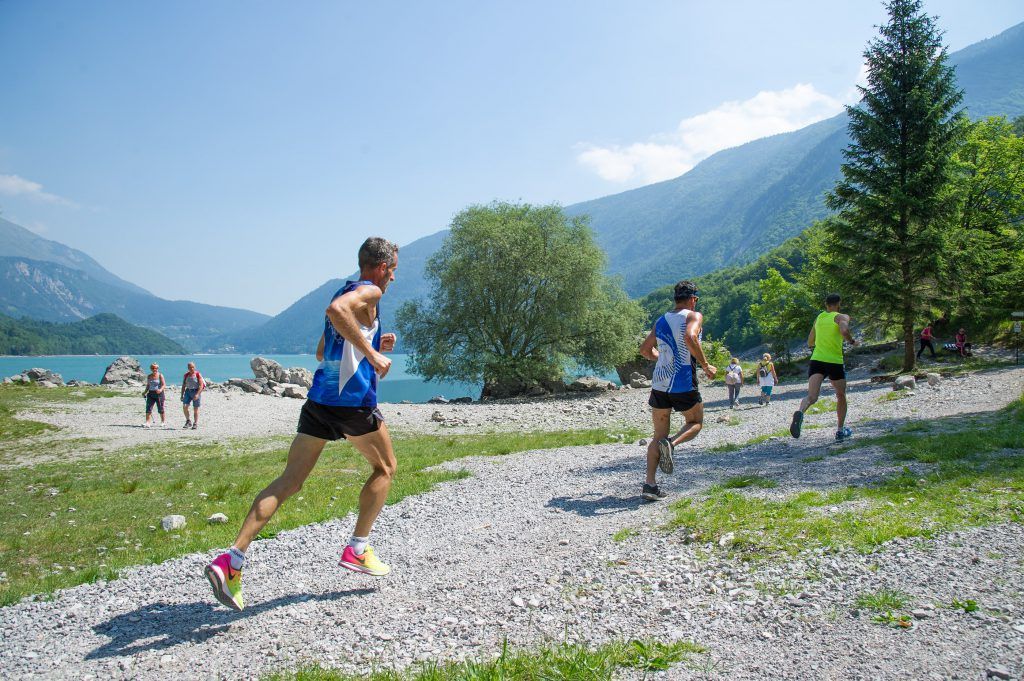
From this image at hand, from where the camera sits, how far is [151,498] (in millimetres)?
9523

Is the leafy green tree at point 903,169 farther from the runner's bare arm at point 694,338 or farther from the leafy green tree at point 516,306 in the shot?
the runner's bare arm at point 694,338

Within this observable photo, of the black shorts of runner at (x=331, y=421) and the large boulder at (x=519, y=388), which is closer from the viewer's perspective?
the black shorts of runner at (x=331, y=421)

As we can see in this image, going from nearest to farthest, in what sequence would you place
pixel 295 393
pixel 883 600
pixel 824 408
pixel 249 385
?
1. pixel 883 600
2. pixel 824 408
3. pixel 295 393
4. pixel 249 385

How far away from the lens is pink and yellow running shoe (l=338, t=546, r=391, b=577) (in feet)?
16.3

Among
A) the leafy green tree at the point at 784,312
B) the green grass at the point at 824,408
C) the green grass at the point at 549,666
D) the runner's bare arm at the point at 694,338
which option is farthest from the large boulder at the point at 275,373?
the green grass at the point at 549,666

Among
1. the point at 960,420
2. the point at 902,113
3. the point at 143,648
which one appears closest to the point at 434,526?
the point at 143,648

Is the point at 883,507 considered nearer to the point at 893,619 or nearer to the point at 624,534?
the point at 893,619

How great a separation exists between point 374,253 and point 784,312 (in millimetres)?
36634

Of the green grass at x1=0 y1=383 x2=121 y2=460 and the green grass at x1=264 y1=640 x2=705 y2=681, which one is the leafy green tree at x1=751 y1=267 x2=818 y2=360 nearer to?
the green grass at x1=264 y1=640 x2=705 y2=681

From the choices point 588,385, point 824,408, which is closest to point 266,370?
point 588,385

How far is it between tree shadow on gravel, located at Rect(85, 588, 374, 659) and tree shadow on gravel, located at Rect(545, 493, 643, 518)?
314 centimetres

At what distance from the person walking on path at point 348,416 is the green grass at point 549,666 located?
1.28 meters

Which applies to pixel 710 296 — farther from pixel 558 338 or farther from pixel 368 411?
pixel 368 411

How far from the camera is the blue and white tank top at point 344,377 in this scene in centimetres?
469
